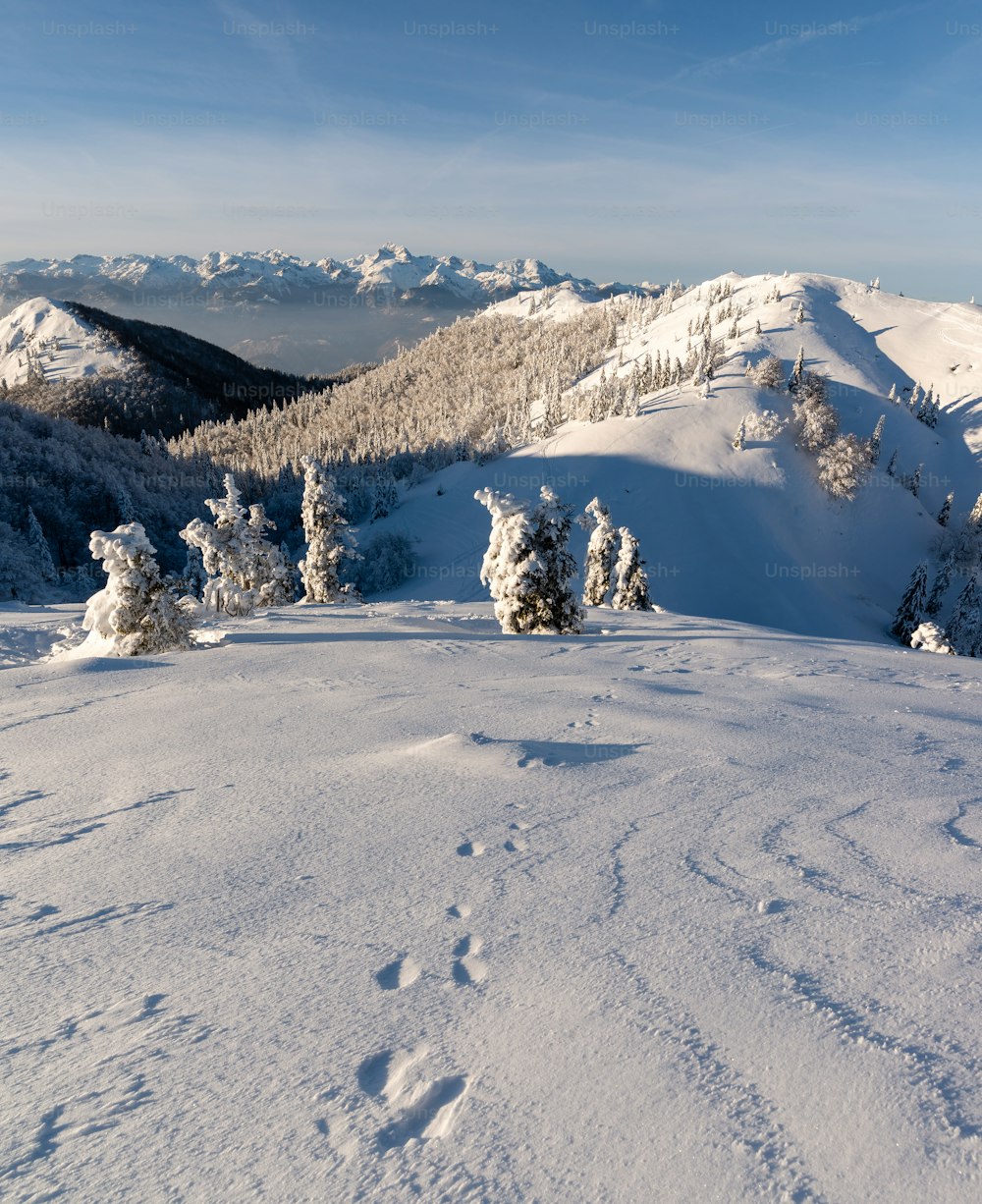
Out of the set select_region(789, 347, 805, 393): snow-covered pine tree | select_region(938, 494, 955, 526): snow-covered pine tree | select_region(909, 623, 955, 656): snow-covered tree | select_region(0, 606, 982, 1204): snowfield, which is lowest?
select_region(909, 623, 955, 656): snow-covered tree

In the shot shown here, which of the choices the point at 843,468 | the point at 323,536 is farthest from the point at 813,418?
the point at 323,536

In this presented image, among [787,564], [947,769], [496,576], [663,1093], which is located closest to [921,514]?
[787,564]

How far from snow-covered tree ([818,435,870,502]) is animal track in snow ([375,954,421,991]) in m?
97.0

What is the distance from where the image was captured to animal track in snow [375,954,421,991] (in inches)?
135

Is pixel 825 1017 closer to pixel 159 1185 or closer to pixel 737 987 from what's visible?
pixel 737 987

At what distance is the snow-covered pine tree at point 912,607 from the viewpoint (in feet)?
222

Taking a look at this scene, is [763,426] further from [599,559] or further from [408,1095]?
[408,1095]

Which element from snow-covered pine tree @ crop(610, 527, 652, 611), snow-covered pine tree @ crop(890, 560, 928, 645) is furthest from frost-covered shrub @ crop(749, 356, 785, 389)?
snow-covered pine tree @ crop(610, 527, 652, 611)

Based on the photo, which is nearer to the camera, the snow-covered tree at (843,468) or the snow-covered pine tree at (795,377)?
the snow-covered tree at (843,468)

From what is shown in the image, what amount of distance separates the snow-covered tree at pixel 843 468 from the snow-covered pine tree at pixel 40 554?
365ft

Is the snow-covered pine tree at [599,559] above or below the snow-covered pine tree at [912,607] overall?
above

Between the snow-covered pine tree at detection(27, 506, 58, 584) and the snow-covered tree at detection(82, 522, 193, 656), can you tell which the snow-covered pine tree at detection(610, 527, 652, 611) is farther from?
the snow-covered pine tree at detection(27, 506, 58, 584)

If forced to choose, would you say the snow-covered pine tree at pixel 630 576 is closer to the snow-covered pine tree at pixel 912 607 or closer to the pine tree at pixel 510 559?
the pine tree at pixel 510 559

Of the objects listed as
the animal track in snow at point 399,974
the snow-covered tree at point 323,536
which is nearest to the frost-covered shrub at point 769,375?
the snow-covered tree at point 323,536
